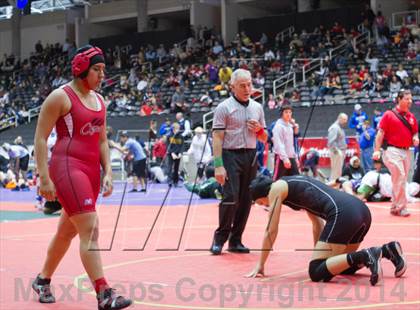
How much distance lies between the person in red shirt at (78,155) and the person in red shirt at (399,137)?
673 centimetres

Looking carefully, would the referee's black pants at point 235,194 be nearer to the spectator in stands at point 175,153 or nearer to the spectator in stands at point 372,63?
the spectator in stands at point 175,153

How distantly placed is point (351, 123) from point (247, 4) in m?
19.5

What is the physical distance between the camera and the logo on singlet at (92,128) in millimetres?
5270

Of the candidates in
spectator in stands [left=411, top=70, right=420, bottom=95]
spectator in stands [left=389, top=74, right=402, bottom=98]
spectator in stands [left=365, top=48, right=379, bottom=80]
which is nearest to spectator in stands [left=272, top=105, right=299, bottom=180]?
spectator in stands [left=411, top=70, right=420, bottom=95]

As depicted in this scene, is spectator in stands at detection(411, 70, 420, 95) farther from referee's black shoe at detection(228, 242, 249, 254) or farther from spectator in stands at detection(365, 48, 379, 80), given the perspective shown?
referee's black shoe at detection(228, 242, 249, 254)

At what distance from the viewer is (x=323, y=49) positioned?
31.9 meters

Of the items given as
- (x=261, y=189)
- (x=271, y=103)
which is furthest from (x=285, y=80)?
(x=261, y=189)

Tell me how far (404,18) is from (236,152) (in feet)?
87.2

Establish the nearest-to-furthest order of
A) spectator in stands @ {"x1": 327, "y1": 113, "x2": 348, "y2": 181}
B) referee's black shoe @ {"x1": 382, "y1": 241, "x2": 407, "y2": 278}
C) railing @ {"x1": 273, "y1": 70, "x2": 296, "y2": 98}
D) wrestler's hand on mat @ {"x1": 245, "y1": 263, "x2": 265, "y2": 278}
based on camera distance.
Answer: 1. referee's black shoe @ {"x1": 382, "y1": 241, "x2": 407, "y2": 278}
2. wrestler's hand on mat @ {"x1": 245, "y1": 263, "x2": 265, "y2": 278}
3. spectator in stands @ {"x1": 327, "y1": 113, "x2": 348, "y2": 181}
4. railing @ {"x1": 273, "y1": 70, "x2": 296, "y2": 98}

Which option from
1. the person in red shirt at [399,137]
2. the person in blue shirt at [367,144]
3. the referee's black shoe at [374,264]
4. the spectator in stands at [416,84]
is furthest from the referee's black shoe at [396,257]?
the spectator in stands at [416,84]

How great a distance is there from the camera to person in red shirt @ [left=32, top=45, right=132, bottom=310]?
16.8 ft

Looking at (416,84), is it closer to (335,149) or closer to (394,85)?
(394,85)

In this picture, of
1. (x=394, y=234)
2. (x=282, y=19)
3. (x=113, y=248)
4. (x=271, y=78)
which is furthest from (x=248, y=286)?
(x=282, y=19)

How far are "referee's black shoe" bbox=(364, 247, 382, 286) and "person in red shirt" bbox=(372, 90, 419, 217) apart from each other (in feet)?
18.0
